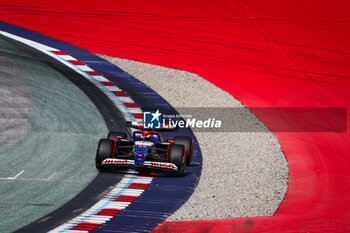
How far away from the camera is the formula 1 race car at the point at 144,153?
1433cm

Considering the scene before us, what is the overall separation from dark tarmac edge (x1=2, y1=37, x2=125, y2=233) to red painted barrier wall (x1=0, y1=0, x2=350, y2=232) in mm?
3312

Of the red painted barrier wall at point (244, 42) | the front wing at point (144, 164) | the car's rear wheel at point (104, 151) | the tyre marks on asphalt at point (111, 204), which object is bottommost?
the tyre marks on asphalt at point (111, 204)

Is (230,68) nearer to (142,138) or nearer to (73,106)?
(73,106)

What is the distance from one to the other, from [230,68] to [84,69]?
17.7 feet

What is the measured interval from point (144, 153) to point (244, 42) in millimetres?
13517

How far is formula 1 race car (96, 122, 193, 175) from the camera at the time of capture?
1433 cm

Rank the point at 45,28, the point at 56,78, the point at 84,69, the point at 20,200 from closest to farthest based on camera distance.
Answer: the point at 20,200 → the point at 56,78 → the point at 84,69 → the point at 45,28

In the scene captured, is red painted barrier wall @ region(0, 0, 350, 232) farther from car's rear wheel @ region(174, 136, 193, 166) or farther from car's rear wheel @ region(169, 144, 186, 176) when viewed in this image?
car's rear wheel @ region(169, 144, 186, 176)

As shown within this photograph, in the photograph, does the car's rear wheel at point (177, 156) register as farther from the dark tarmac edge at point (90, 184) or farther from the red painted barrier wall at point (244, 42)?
the red painted barrier wall at point (244, 42)

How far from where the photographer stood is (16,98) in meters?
20.1

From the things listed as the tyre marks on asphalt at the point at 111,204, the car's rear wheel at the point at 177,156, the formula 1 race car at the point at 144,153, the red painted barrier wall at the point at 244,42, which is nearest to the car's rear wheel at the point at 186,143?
the formula 1 race car at the point at 144,153

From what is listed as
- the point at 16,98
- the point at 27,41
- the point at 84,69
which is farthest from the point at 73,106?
the point at 27,41

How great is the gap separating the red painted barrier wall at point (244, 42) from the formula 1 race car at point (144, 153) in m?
3.28

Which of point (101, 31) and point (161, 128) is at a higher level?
point (101, 31)
